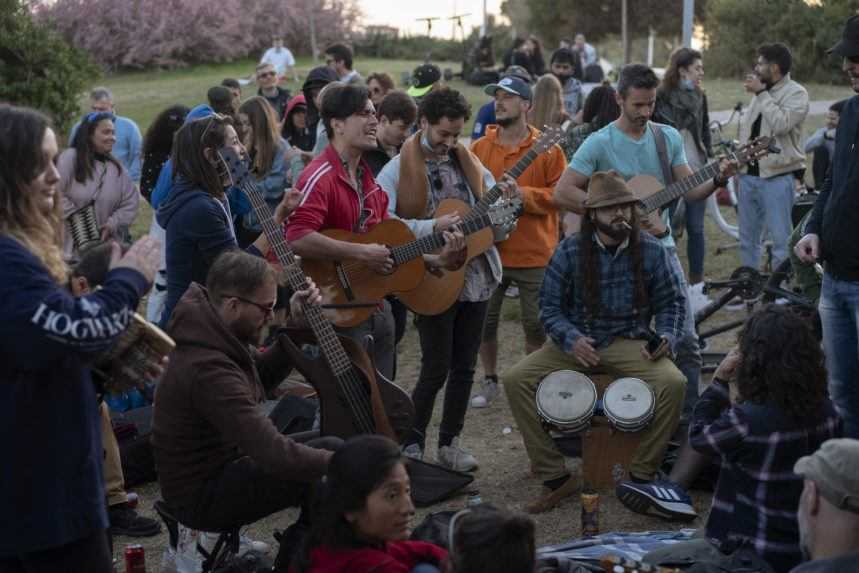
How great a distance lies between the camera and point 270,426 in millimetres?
4039

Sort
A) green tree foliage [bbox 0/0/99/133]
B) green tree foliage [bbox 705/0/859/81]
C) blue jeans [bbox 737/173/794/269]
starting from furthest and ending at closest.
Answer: green tree foliage [bbox 705/0/859/81], green tree foliage [bbox 0/0/99/133], blue jeans [bbox 737/173/794/269]

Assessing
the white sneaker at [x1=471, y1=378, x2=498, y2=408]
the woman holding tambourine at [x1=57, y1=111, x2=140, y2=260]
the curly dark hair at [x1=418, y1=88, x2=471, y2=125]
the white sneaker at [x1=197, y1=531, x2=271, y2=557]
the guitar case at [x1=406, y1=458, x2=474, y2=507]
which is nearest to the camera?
the white sneaker at [x1=197, y1=531, x2=271, y2=557]

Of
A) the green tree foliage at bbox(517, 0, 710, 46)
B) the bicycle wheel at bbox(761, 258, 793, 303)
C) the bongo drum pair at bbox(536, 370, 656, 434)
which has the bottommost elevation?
the bongo drum pair at bbox(536, 370, 656, 434)

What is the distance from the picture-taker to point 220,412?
4.05m

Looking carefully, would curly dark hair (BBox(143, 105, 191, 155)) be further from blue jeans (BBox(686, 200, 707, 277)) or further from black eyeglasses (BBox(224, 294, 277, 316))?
blue jeans (BBox(686, 200, 707, 277))

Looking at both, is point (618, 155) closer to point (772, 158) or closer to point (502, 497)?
point (502, 497)

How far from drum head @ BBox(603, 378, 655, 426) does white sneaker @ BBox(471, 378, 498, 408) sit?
1701 millimetres

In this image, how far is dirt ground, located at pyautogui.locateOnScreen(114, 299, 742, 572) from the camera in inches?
211

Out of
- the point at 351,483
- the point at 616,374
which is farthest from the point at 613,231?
the point at 351,483

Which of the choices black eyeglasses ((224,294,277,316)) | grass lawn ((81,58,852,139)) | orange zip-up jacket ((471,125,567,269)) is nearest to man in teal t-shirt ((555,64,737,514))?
orange zip-up jacket ((471,125,567,269))

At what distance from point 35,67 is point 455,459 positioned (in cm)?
1025

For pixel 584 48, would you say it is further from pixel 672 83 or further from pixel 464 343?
pixel 464 343

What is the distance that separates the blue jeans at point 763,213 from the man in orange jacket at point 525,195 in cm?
260

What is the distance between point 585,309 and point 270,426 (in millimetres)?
2284
